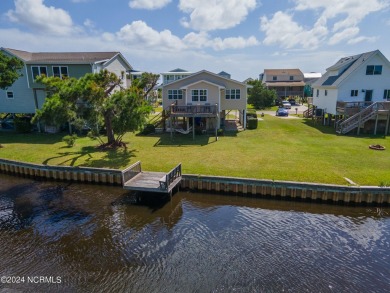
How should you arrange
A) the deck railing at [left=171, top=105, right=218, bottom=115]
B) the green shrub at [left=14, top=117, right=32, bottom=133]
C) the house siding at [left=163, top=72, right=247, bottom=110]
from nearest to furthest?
the deck railing at [left=171, top=105, right=218, bottom=115] < the house siding at [left=163, top=72, right=247, bottom=110] < the green shrub at [left=14, top=117, right=32, bottom=133]

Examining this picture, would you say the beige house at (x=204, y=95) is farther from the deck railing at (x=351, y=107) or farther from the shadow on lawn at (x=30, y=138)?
the shadow on lawn at (x=30, y=138)

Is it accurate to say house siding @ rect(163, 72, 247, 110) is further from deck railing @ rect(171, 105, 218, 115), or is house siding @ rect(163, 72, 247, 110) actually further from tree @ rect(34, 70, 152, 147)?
tree @ rect(34, 70, 152, 147)

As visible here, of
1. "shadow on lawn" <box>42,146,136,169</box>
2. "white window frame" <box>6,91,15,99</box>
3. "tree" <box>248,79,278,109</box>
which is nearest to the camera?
"shadow on lawn" <box>42,146,136,169</box>

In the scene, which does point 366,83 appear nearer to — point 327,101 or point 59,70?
point 327,101

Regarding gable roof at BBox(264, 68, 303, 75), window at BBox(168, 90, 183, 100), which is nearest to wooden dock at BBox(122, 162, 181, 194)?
window at BBox(168, 90, 183, 100)

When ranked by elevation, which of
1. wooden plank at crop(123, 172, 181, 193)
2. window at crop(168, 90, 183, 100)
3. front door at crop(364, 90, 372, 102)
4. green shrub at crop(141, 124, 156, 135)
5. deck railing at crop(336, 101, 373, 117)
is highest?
window at crop(168, 90, 183, 100)

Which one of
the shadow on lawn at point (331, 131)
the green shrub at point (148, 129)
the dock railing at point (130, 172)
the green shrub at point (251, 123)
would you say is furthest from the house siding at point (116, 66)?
the shadow on lawn at point (331, 131)

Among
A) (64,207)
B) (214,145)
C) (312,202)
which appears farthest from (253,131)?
(64,207)
